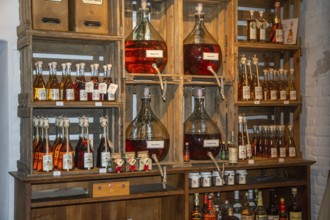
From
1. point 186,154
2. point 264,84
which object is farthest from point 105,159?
point 264,84

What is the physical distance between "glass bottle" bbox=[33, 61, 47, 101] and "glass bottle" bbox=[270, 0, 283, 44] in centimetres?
166

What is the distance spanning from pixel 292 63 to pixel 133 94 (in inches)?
49.9

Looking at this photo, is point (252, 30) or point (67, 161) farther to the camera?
point (252, 30)

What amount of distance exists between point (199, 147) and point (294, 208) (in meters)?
0.87

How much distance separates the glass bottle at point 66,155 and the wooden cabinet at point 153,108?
5 centimetres

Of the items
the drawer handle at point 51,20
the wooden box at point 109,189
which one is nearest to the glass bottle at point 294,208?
the wooden box at point 109,189

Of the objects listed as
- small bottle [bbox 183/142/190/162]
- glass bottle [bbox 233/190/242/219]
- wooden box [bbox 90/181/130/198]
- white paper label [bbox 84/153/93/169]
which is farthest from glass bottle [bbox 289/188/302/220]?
white paper label [bbox 84/153/93/169]

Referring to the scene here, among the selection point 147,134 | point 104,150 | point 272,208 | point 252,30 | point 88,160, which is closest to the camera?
point 88,160

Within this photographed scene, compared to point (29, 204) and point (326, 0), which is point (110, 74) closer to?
point (29, 204)

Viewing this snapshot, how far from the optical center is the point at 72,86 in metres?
2.90

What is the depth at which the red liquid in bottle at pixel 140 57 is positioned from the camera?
3.04 m

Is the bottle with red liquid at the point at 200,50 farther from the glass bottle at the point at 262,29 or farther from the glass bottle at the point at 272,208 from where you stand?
the glass bottle at the point at 272,208

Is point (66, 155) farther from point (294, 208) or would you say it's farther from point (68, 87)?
point (294, 208)

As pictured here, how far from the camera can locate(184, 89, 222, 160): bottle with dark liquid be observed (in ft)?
10.4
